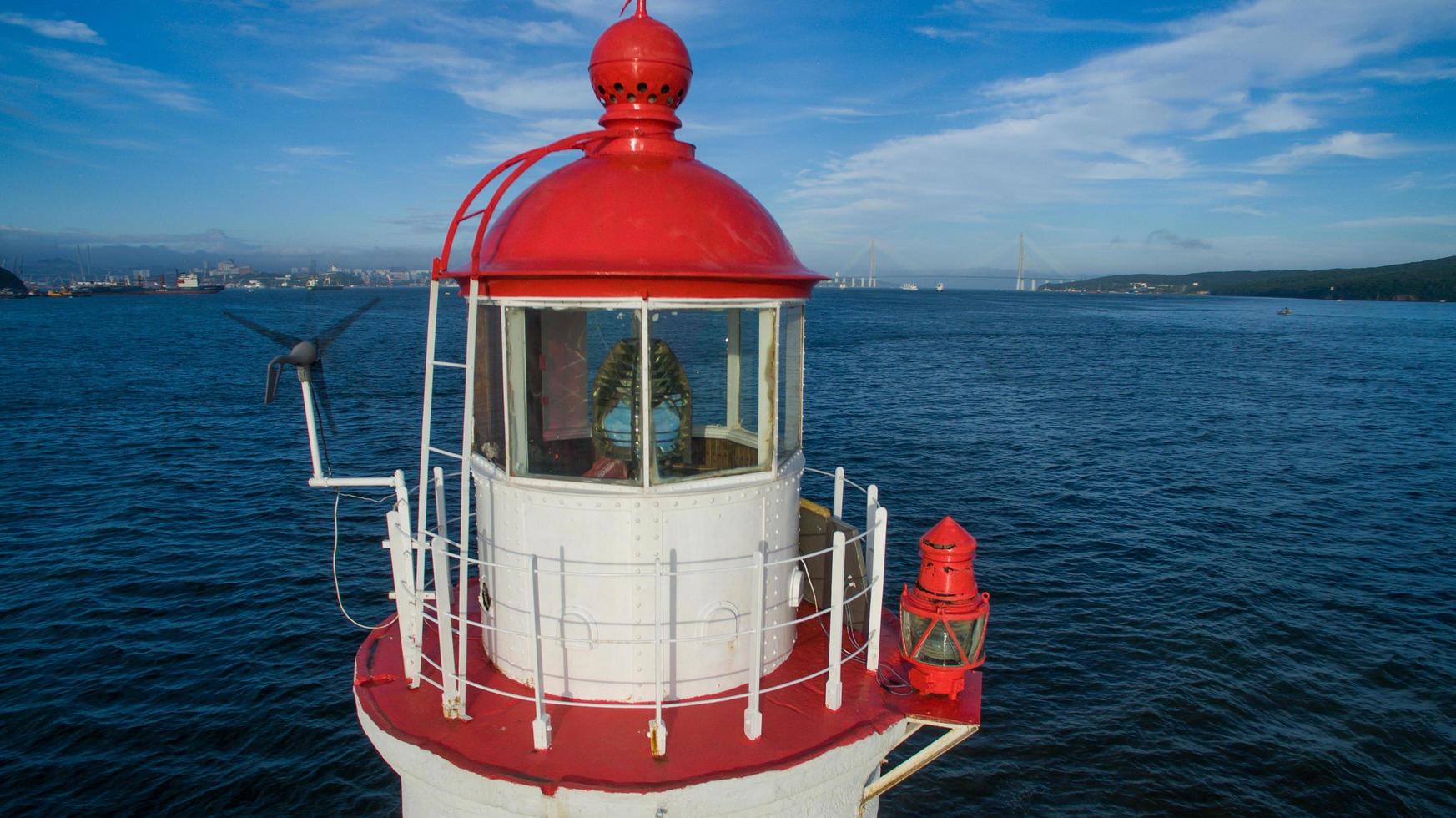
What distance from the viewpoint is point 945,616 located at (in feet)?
24.5

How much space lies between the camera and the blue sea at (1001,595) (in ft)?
Result: 48.8

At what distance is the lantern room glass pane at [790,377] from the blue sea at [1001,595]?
872 centimetres

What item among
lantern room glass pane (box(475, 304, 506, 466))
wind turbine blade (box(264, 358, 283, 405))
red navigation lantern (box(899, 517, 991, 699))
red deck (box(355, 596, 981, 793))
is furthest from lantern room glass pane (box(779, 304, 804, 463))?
wind turbine blade (box(264, 358, 283, 405))

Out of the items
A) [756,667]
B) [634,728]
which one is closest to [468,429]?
[634,728]

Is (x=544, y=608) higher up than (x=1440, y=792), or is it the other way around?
(x=544, y=608)

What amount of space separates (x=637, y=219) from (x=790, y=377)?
200 centimetres

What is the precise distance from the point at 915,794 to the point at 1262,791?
6.06 metres

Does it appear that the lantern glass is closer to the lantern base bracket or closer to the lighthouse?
the lighthouse

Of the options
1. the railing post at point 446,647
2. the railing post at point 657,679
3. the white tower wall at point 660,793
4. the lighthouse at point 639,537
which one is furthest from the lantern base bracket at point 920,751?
the railing post at point 446,647

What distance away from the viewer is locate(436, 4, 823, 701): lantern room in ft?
21.2

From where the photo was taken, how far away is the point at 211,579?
21797mm

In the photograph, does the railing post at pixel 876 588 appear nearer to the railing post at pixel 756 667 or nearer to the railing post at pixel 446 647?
the railing post at pixel 756 667

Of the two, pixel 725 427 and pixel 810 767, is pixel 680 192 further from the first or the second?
pixel 810 767

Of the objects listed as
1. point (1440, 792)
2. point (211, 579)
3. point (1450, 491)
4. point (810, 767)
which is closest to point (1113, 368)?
point (1450, 491)
